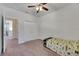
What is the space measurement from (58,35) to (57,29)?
93mm

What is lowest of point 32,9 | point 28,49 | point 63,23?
point 28,49

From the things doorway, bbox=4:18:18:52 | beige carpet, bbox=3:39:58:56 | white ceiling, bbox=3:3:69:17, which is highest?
white ceiling, bbox=3:3:69:17

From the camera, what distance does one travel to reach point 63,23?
1.47 meters

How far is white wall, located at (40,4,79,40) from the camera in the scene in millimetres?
1415

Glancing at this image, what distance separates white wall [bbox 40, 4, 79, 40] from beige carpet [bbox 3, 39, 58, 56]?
0.19 metres

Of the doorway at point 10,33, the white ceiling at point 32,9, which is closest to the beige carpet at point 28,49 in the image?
the doorway at point 10,33

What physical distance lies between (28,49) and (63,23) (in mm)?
663

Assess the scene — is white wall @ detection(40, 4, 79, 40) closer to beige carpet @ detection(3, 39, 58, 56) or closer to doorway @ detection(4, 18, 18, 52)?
beige carpet @ detection(3, 39, 58, 56)

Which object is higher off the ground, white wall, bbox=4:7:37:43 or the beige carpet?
white wall, bbox=4:7:37:43

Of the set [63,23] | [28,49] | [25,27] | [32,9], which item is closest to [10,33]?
[25,27]

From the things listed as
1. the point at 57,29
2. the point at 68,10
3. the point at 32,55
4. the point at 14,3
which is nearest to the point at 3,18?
the point at 14,3

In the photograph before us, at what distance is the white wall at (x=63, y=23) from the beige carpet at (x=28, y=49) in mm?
185

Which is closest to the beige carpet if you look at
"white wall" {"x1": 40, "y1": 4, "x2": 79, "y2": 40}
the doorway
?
the doorway

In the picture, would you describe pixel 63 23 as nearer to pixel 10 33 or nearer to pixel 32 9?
pixel 32 9
